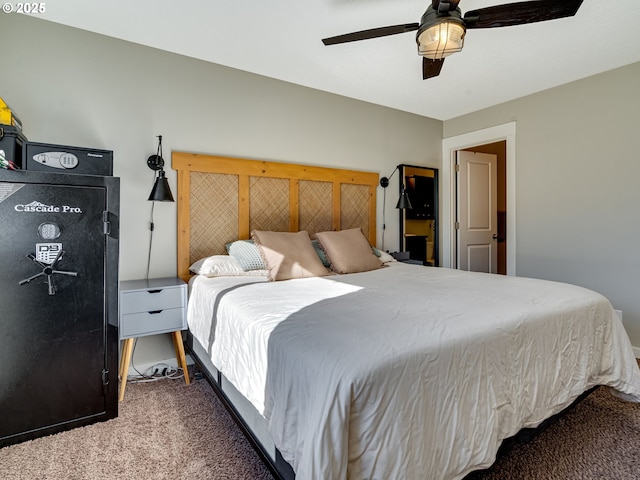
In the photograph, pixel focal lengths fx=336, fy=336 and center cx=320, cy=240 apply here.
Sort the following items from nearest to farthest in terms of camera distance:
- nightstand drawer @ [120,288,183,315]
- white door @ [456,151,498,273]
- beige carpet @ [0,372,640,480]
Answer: beige carpet @ [0,372,640,480] < nightstand drawer @ [120,288,183,315] < white door @ [456,151,498,273]

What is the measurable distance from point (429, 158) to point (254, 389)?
399cm

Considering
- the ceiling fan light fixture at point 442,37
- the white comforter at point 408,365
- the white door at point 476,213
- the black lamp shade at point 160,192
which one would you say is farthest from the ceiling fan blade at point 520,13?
the white door at point 476,213

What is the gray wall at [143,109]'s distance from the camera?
2.34 m

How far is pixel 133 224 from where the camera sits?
8.68 feet

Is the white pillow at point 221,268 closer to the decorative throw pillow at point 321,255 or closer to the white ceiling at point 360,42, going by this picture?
the decorative throw pillow at point 321,255

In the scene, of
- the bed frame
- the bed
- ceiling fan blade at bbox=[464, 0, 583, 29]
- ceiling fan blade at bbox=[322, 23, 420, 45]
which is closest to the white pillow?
the bed

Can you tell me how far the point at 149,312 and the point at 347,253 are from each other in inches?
62.4

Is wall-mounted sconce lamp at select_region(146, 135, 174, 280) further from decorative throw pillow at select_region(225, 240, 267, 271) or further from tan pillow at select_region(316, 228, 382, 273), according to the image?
tan pillow at select_region(316, 228, 382, 273)

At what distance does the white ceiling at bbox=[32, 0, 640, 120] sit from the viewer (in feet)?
7.27

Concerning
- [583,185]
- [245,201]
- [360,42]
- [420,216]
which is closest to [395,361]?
[245,201]

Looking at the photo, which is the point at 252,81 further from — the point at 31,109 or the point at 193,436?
the point at 193,436

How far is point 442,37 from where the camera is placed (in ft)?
5.89

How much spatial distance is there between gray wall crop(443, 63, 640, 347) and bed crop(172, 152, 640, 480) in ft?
5.32

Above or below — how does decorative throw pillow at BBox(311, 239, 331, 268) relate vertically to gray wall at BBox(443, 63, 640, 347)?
below
